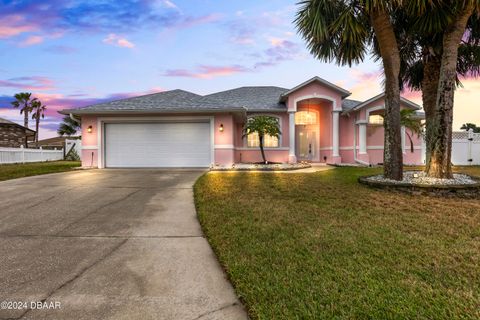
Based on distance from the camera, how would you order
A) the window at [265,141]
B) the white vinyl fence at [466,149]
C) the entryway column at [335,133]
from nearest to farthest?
the entryway column at [335,133] < the window at [265,141] < the white vinyl fence at [466,149]

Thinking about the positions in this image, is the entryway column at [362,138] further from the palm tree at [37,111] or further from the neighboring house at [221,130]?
the palm tree at [37,111]

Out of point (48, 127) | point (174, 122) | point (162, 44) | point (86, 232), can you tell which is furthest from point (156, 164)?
point (48, 127)

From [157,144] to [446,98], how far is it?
11.6 metres

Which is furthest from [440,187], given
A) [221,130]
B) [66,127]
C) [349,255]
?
[66,127]

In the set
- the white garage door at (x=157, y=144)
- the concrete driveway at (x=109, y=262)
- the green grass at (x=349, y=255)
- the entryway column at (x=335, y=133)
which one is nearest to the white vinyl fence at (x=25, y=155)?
the white garage door at (x=157, y=144)

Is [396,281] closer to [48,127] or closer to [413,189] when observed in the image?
[413,189]

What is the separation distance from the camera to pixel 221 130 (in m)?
13.0

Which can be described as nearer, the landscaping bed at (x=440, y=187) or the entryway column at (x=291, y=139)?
the landscaping bed at (x=440, y=187)

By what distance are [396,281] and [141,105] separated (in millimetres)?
12966

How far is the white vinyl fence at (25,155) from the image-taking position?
1705 cm

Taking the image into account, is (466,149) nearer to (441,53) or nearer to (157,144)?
(441,53)

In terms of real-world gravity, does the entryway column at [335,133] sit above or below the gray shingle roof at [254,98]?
below

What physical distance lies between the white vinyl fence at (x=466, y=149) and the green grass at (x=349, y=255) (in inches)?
556

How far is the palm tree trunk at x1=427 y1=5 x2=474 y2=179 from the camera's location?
693 cm
